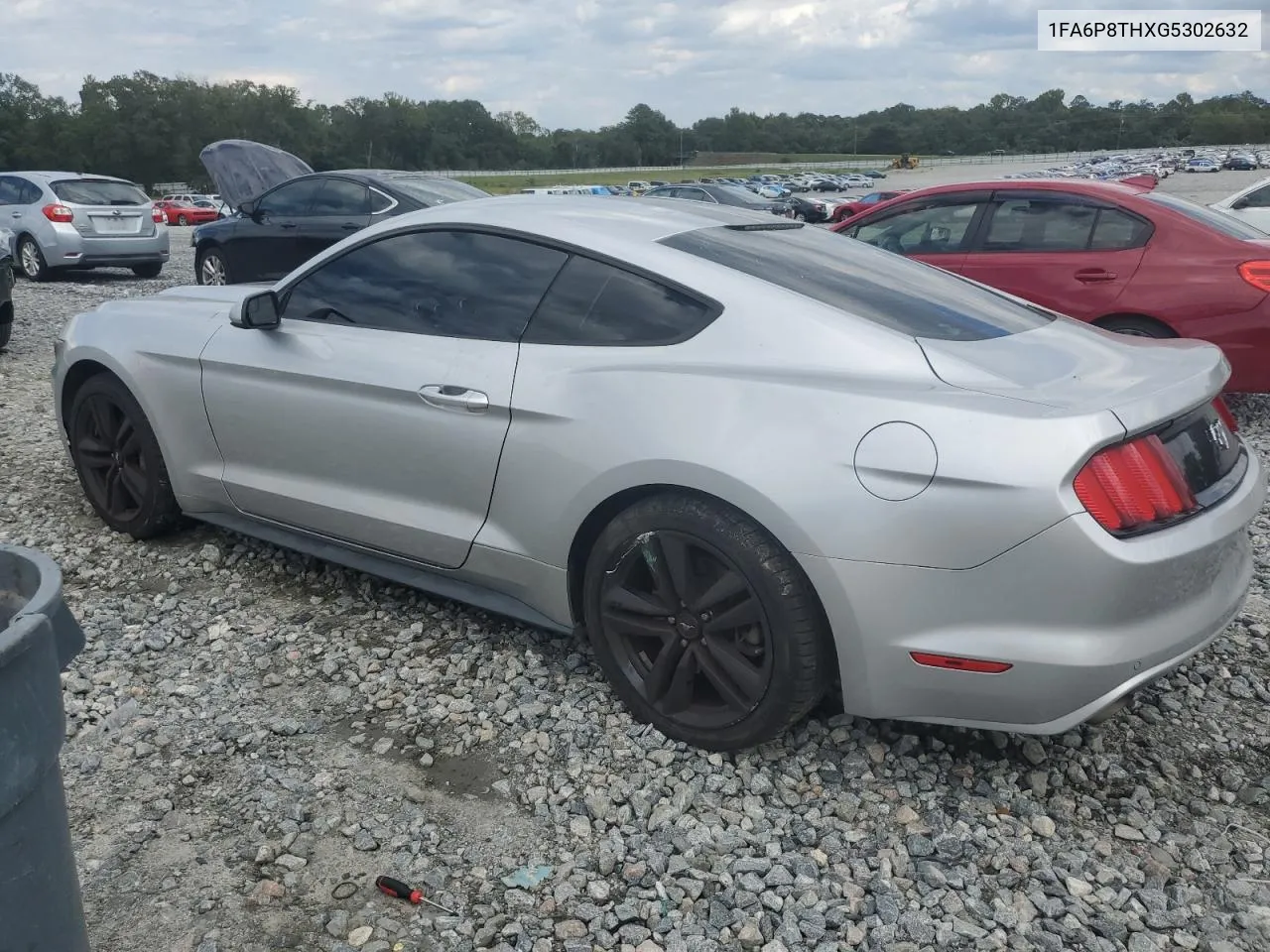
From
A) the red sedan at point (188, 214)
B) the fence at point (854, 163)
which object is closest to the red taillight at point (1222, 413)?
the red sedan at point (188, 214)

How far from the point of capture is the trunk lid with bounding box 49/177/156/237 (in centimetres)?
1406

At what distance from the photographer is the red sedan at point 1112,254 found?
621 centimetres

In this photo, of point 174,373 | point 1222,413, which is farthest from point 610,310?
point 174,373

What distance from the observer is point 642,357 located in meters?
3.01

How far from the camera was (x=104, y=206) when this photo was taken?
46.8ft

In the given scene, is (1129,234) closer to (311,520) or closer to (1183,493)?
(1183,493)

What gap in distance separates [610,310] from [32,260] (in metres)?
14.0

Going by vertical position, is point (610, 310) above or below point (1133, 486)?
above

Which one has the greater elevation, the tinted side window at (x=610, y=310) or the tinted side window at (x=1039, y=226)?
the tinted side window at (x=610, y=310)

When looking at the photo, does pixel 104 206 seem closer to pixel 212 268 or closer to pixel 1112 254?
pixel 212 268

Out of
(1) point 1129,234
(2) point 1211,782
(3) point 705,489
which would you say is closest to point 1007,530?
(3) point 705,489

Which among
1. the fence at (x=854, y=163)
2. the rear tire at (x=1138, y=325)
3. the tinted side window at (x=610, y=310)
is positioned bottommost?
the fence at (x=854, y=163)

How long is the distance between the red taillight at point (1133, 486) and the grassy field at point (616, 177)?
76.0m

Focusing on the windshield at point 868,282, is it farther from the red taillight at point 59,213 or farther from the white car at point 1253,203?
the red taillight at point 59,213
